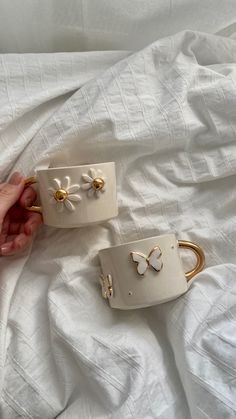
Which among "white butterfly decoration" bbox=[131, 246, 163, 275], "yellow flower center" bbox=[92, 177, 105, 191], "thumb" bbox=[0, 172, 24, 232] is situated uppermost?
"yellow flower center" bbox=[92, 177, 105, 191]

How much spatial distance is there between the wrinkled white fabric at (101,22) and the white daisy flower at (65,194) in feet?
0.83

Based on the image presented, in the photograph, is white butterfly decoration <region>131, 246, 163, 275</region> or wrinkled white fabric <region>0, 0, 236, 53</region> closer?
white butterfly decoration <region>131, 246, 163, 275</region>

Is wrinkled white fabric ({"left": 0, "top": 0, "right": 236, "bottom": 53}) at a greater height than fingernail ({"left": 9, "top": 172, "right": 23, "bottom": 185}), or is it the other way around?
wrinkled white fabric ({"left": 0, "top": 0, "right": 236, "bottom": 53})

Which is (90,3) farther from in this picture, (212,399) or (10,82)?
(212,399)

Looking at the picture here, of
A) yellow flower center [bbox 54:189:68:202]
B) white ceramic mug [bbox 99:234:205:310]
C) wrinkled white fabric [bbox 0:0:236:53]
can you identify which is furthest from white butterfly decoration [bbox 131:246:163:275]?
wrinkled white fabric [bbox 0:0:236:53]

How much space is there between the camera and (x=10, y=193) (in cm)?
58

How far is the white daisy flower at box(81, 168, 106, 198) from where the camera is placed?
541 millimetres

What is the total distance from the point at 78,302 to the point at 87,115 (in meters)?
0.26

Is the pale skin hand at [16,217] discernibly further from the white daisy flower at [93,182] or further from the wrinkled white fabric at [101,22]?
the wrinkled white fabric at [101,22]

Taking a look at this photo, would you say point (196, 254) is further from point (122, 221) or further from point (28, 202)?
point (28, 202)

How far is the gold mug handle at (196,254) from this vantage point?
1.87ft

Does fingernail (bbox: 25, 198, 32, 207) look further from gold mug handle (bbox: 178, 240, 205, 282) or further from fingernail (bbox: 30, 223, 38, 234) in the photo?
gold mug handle (bbox: 178, 240, 205, 282)

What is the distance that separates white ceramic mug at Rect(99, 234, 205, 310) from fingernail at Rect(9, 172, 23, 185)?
156 millimetres

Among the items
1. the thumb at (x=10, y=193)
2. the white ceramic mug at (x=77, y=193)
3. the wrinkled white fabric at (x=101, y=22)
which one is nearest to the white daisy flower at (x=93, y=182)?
the white ceramic mug at (x=77, y=193)
